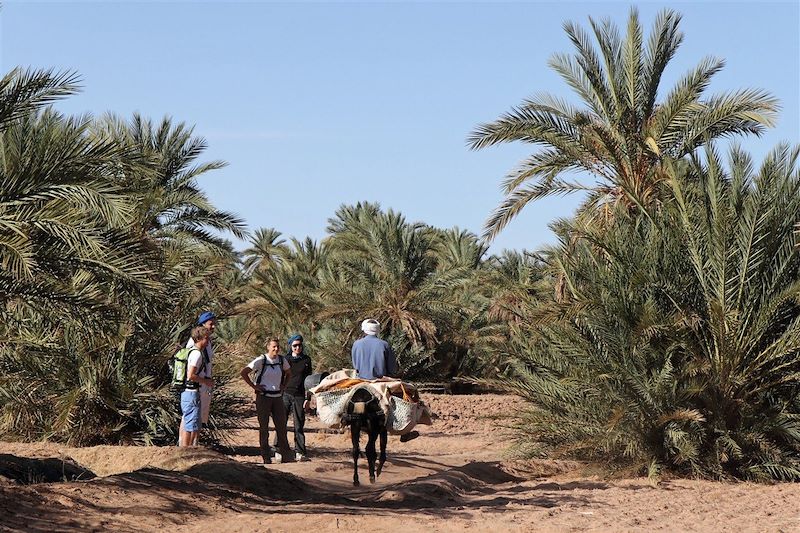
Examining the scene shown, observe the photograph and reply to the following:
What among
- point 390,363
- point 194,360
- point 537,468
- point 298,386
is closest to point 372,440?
point 390,363

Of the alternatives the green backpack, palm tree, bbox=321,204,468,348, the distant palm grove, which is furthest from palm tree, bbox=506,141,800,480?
palm tree, bbox=321,204,468,348

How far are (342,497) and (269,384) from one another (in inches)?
112

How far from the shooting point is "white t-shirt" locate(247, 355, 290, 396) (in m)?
13.2

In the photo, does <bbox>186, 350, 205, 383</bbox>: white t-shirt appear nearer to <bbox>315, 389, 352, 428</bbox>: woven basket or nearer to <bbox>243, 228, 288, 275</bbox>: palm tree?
<bbox>315, 389, 352, 428</bbox>: woven basket

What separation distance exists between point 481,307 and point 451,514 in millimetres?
22477

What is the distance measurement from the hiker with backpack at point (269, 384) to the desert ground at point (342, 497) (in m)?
0.59

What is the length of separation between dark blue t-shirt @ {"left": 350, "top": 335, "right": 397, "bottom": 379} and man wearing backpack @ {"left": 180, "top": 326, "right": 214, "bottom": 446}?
5.79 feet

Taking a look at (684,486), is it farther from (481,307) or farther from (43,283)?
(481,307)

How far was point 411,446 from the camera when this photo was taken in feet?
58.1

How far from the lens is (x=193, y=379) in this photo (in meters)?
11.8

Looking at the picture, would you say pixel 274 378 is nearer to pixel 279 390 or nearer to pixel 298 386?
pixel 279 390

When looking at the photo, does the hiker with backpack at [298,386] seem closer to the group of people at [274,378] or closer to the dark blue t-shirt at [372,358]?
the group of people at [274,378]

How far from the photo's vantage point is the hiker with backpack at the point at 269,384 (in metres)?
13.2

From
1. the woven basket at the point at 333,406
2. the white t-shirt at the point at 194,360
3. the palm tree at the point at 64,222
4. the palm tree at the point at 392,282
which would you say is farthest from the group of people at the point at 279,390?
the palm tree at the point at 392,282
